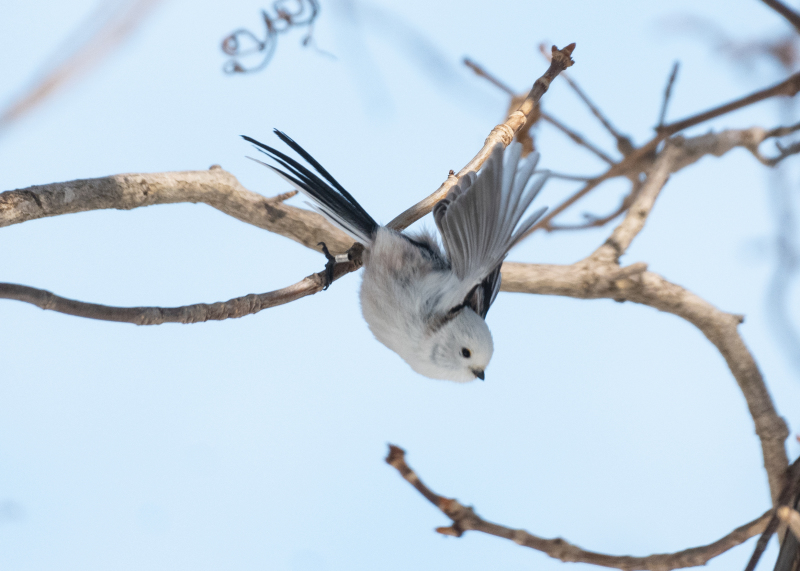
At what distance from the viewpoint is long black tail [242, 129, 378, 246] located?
124 centimetres

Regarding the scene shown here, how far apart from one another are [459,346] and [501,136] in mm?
397

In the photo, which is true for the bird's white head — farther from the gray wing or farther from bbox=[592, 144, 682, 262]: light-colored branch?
bbox=[592, 144, 682, 262]: light-colored branch

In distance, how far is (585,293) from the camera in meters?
1.80

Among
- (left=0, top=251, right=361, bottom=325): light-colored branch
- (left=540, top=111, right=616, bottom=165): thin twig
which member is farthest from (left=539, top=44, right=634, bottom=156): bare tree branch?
(left=0, top=251, right=361, bottom=325): light-colored branch

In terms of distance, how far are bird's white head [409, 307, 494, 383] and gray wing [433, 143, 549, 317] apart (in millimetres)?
58

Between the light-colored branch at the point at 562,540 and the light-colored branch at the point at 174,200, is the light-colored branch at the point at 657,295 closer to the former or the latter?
the light-colored branch at the point at 174,200

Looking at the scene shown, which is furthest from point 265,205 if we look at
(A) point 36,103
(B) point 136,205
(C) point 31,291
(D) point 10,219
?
(A) point 36,103

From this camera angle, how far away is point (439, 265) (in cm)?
140

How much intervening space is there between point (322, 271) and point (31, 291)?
0.44 meters

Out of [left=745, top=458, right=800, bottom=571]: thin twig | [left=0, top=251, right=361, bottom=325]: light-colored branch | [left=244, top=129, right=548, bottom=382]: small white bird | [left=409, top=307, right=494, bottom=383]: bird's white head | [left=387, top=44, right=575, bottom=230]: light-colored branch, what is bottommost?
[left=745, top=458, right=800, bottom=571]: thin twig

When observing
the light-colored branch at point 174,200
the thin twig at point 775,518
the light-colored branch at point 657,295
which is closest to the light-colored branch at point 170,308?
the light-colored branch at point 174,200

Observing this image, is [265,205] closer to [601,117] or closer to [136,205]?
[136,205]

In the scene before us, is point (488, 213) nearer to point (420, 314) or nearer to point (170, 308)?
point (420, 314)

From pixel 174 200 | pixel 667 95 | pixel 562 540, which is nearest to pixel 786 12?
pixel 667 95
